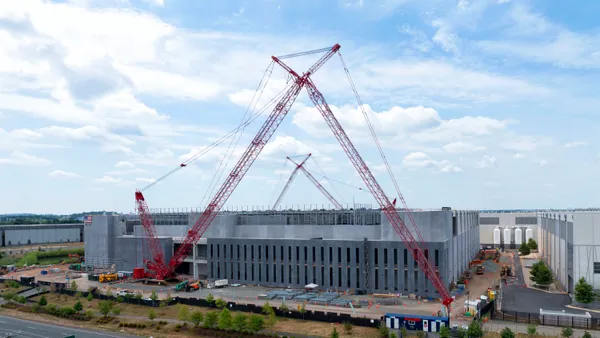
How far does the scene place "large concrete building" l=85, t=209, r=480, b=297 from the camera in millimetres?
73000

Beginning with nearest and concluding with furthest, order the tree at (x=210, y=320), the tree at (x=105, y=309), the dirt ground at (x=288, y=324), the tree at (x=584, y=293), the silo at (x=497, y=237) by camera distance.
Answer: the dirt ground at (x=288, y=324), the tree at (x=210, y=320), the tree at (x=584, y=293), the tree at (x=105, y=309), the silo at (x=497, y=237)

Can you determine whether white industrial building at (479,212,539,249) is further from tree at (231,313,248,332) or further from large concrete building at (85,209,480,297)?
tree at (231,313,248,332)

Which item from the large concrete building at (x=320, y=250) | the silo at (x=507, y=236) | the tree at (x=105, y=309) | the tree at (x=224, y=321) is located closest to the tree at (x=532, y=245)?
the silo at (x=507, y=236)

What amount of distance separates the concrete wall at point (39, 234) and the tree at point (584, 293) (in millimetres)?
162959

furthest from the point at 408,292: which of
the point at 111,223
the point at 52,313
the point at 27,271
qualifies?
the point at 27,271

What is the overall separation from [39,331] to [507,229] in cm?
12510

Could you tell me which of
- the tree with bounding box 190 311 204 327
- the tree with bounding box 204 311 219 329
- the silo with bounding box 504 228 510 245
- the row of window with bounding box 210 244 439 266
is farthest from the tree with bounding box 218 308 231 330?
the silo with bounding box 504 228 510 245

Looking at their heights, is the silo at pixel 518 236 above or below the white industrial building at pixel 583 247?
below

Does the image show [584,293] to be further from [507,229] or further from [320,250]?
[507,229]

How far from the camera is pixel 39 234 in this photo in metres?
173

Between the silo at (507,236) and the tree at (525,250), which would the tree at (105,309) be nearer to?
the tree at (525,250)

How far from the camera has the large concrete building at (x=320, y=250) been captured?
2874 inches

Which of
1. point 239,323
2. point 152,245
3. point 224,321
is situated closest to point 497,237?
point 152,245

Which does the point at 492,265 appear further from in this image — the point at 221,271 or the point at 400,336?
the point at 400,336
